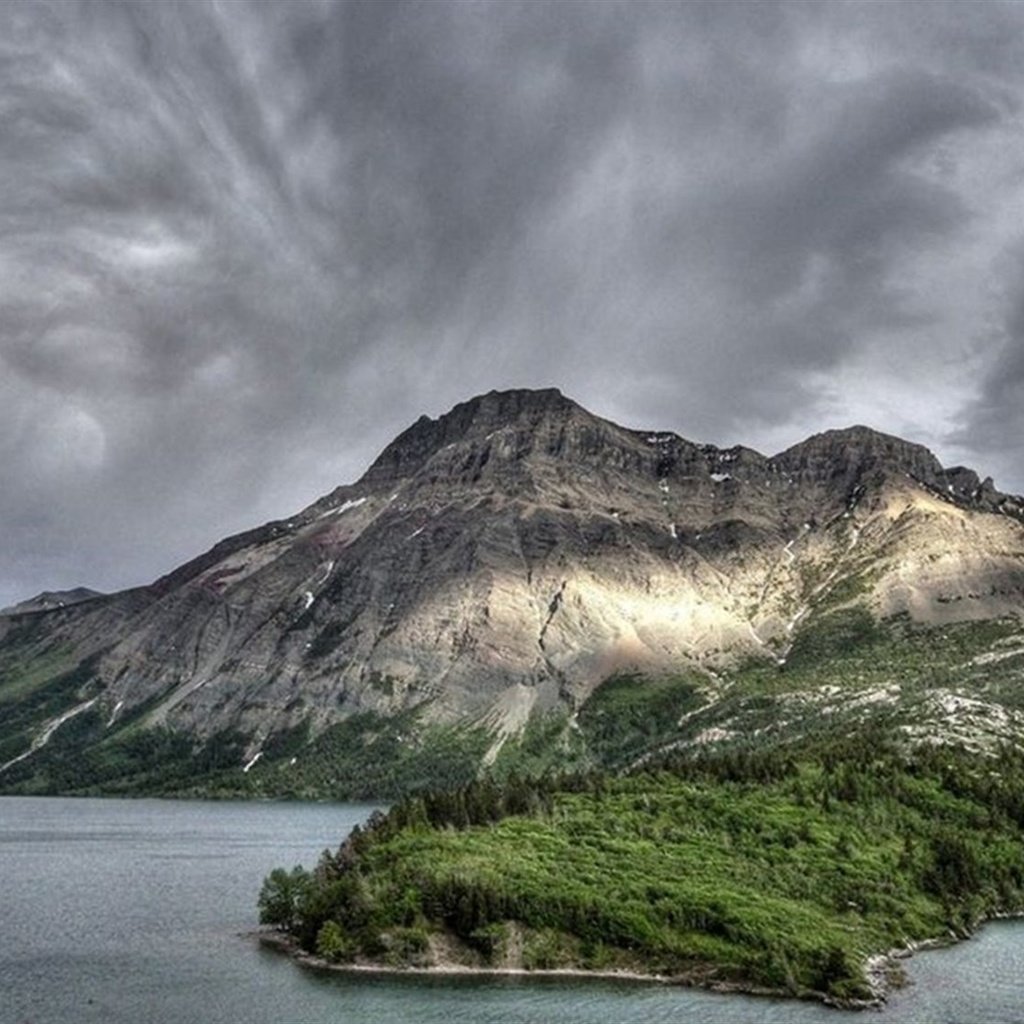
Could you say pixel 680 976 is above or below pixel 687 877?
below

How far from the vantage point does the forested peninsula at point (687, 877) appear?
120 metres

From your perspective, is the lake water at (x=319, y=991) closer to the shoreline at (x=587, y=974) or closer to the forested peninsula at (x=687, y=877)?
the shoreline at (x=587, y=974)

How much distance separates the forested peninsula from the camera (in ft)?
393

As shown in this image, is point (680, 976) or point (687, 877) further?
point (687, 877)

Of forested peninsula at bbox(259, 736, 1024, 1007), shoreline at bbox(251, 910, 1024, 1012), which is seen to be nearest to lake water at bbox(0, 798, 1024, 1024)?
shoreline at bbox(251, 910, 1024, 1012)

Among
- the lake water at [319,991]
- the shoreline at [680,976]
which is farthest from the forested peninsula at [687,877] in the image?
the lake water at [319,991]

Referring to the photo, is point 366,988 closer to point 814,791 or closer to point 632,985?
point 632,985

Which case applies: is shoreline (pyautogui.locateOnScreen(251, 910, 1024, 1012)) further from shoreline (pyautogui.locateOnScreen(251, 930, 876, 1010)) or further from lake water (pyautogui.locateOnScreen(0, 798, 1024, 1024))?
lake water (pyautogui.locateOnScreen(0, 798, 1024, 1024))

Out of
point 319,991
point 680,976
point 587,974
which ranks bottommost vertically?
point 319,991

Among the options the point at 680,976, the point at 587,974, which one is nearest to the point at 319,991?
the point at 587,974

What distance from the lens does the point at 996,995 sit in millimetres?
112188

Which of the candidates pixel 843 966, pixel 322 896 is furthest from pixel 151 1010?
pixel 843 966

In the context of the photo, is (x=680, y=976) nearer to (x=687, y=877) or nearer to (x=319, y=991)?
(x=687, y=877)

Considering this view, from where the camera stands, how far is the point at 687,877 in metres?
134
